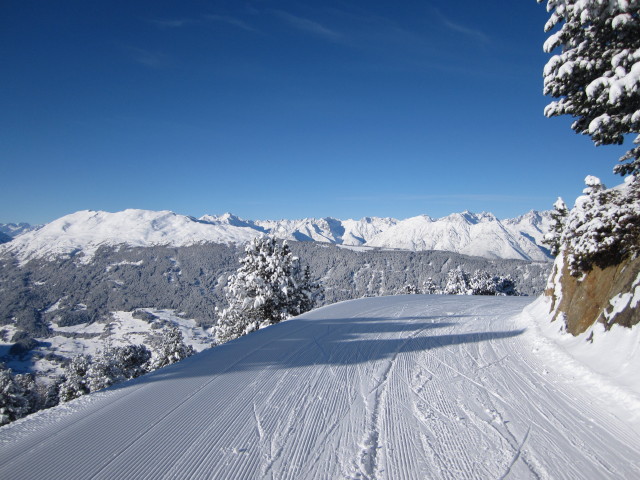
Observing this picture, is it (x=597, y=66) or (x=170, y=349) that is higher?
(x=597, y=66)

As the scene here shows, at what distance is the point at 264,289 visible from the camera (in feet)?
63.0

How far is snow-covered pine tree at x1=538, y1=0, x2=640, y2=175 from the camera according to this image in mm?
5234

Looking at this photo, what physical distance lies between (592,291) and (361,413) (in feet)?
19.7

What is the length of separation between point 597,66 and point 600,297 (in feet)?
14.4

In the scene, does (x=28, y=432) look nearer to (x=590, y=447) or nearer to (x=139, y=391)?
(x=139, y=391)

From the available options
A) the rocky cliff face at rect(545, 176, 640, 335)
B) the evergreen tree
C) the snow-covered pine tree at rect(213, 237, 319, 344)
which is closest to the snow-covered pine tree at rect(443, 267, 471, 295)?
the snow-covered pine tree at rect(213, 237, 319, 344)

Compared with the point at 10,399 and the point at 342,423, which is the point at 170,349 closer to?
the point at 10,399

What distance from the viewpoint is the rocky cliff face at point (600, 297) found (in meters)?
5.31

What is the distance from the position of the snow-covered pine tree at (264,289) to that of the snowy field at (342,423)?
12.7 m

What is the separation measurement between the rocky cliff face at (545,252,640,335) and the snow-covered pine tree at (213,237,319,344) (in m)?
13.5

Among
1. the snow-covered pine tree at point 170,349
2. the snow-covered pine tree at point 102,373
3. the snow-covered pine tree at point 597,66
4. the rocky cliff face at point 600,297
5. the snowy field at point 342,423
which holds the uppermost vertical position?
the snow-covered pine tree at point 597,66

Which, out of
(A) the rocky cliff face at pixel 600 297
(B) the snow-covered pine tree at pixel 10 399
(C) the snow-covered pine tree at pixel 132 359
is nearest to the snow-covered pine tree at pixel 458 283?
(A) the rocky cliff face at pixel 600 297

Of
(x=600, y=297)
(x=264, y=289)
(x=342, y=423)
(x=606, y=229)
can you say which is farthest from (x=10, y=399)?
(x=606, y=229)

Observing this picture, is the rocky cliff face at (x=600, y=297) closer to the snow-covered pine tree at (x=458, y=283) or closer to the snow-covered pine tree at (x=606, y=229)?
the snow-covered pine tree at (x=606, y=229)
